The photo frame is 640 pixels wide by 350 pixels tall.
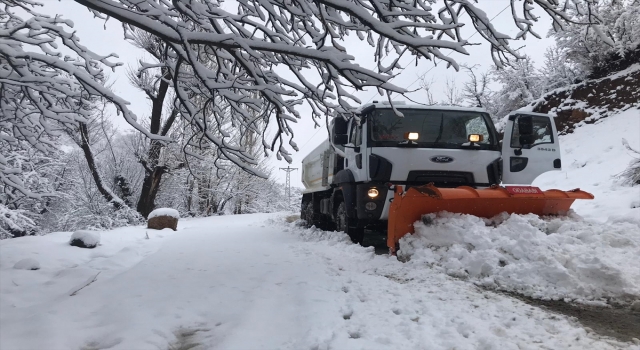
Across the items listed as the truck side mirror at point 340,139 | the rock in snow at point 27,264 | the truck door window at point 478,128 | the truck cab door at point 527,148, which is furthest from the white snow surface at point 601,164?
the rock in snow at point 27,264

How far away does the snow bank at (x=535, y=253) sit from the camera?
3.34 m

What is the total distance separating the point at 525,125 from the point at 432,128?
1.32 m

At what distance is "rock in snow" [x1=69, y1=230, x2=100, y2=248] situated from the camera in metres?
5.52

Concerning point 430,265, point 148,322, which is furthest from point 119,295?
point 430,265

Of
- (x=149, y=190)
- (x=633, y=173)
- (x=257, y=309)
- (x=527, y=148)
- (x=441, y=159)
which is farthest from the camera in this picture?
(x=149, y=190)

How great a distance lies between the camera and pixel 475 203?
4.73 m

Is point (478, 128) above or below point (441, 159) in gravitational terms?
above

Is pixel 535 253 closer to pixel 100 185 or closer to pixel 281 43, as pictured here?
pixel 281 43

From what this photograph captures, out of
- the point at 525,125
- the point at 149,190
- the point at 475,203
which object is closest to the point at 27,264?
the point at 475,203

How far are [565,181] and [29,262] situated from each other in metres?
13.8

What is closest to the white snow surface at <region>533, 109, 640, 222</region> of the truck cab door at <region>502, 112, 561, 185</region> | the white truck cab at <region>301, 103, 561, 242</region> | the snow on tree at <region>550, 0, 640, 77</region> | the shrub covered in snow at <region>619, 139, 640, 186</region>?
the shrub covered in snow at <region>619, 139, 640, 186</region>

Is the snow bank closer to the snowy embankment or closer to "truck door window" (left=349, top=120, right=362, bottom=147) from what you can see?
the snowy embankment

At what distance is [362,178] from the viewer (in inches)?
230

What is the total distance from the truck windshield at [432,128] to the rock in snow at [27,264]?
4.33 m
